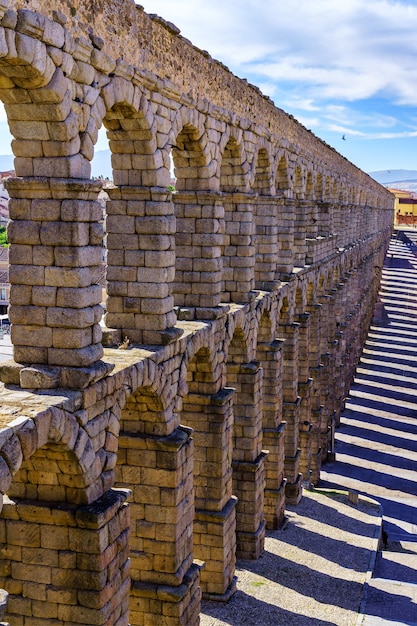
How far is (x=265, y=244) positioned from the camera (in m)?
20.6

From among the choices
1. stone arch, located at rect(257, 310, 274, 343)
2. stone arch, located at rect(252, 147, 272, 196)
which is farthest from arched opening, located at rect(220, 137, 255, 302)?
stone arch, located at rect(252, 147, 272, 196)

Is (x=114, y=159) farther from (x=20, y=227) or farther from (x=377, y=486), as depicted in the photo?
(x=377, y=486)

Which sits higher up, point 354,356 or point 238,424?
point 238,424

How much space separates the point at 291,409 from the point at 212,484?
841 cm

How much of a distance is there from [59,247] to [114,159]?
309 centimetres

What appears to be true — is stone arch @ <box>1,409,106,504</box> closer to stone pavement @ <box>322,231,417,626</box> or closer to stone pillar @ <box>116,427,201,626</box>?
stone pillar @ <box>116,427,201,626</box>

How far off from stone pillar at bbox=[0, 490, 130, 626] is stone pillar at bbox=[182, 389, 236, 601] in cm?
547

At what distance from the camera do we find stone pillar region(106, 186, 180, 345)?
12.2 metres

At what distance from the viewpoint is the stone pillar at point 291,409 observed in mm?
23375

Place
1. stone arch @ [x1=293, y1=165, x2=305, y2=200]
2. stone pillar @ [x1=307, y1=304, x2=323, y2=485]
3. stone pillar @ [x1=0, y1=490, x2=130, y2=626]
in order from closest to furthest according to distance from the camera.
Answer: stone pillar @ [x1=0, y1=490, x2=130, y2=626] < stone arch @ [x1=293, y1=165, x2=305, y2=200] < stone pillar @ [x1=307, y1=304, x2=323, y2=485]

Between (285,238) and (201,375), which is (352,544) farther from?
(285,238)

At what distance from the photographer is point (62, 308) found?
9570 mm

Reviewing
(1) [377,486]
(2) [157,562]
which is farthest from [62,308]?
(1) [377,486]

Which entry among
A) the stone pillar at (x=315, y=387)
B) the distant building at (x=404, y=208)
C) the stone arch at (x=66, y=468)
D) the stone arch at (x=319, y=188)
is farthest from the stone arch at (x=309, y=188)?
the distant building at (x=404, y=208)
